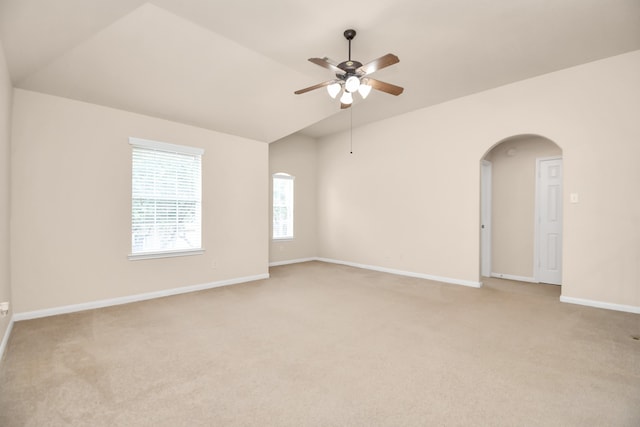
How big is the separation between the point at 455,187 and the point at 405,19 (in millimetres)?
3051

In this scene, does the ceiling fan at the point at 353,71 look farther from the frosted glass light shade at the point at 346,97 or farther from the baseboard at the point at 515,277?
the baseboard at the point at 515,277

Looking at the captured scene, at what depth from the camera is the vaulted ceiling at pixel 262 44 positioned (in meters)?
2.62

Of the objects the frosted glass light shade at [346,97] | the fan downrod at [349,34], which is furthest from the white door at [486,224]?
the fan downrod at [349,34]

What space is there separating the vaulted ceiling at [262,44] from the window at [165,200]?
548 millimetres

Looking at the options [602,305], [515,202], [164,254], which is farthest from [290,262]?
[602,305]

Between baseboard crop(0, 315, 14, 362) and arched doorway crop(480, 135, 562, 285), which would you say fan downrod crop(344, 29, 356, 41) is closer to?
arched doorway crop(480, 135, 562, 285)

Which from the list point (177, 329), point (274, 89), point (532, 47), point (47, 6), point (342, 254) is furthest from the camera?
point (342, 254)

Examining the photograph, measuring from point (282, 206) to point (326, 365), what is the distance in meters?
5.01

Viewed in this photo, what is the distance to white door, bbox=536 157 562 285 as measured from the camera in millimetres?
5008

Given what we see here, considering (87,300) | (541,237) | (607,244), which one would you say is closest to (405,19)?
(607,244)

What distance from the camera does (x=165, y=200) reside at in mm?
4406

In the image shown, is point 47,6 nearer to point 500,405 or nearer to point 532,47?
point 500,405

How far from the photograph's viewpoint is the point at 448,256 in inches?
206

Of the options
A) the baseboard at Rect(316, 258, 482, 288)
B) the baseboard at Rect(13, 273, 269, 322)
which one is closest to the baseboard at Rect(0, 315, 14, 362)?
the baseboard at Rect(13, 273, 269, 322)
